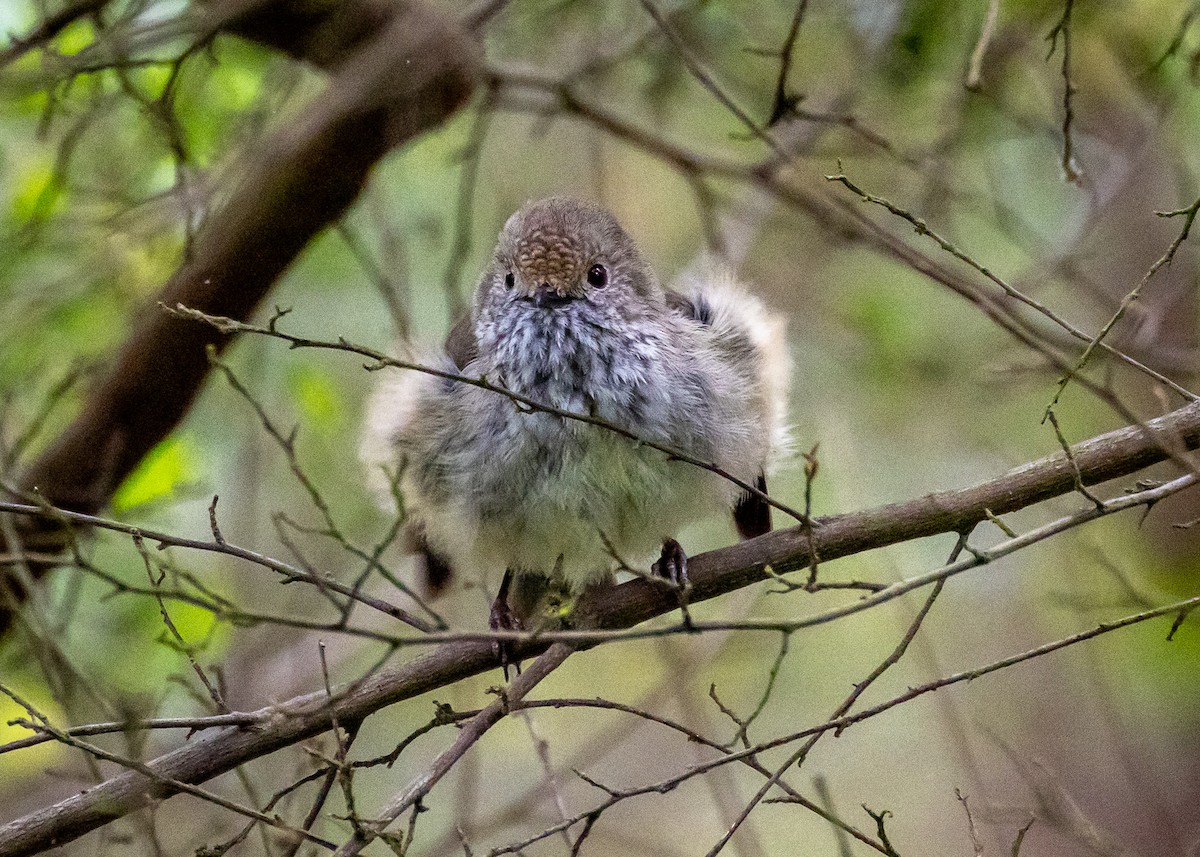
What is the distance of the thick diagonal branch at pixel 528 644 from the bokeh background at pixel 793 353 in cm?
12

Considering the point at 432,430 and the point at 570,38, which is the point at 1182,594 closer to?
the point at 432,430

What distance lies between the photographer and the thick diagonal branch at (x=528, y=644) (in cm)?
272

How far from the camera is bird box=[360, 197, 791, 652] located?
338cm

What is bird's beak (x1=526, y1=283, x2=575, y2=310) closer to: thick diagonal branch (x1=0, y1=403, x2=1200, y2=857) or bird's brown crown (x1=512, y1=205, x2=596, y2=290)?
bird's brown crown (x1=512, y1=205, x2=596, y2=290)

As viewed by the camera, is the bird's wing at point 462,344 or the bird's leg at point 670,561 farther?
the bird's wing at point 462,344

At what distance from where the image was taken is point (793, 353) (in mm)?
6281

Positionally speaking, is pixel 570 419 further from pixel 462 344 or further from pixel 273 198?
pixel 273 198

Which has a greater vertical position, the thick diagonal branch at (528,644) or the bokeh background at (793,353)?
the bokeh background at (793,353)

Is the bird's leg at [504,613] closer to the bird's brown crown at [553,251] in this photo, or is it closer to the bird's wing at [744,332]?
the bird's wing at [744,332]

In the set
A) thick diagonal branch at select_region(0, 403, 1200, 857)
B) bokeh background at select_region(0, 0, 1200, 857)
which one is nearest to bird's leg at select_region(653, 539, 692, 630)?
bokeh background at select_region(0, 0, 1200, 857)

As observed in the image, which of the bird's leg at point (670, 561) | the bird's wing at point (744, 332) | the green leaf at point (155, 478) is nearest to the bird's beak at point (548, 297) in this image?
the bird's wing at point (744, 332)

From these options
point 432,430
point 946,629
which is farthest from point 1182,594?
point 432,430

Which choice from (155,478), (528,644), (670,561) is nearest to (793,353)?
(670,561)

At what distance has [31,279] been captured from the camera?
5070 mm
